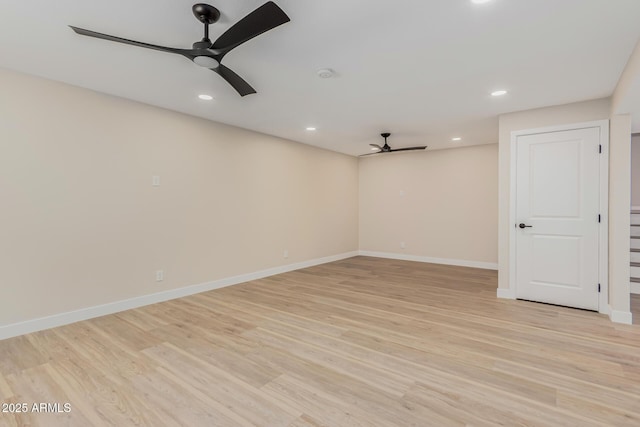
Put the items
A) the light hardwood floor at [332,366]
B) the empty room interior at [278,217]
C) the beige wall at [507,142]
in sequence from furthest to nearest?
the beige wall at [507,142] → the empty room interior at [278,217] → the light hardwood floor at [332,366]

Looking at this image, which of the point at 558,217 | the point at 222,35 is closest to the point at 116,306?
the point at 222,35

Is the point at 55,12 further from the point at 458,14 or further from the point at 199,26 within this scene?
the point at 458,14

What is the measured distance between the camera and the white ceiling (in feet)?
6.47

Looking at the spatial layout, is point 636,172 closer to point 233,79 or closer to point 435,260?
point 435,260

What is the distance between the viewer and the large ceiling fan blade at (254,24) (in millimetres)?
1619

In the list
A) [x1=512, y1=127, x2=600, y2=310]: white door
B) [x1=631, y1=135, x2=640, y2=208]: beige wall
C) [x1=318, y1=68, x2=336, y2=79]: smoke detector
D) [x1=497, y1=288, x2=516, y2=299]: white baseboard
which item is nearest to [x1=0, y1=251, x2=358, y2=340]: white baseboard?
[x1=318, y1=68, x2=336, y2=79]: smoke detector

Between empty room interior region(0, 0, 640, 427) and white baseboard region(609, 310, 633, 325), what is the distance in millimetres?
34

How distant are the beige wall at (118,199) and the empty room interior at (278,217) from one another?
0.06 ft

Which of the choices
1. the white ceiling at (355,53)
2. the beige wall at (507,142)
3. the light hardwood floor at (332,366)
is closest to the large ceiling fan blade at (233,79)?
the white ceiling at (355,53)

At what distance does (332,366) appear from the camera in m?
2.32

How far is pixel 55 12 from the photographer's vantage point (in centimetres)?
201

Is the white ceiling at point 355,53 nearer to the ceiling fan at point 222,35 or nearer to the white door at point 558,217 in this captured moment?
the ceiling fan at point 222,35

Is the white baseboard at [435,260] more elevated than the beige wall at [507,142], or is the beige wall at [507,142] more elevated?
the beige wall at [507,142]

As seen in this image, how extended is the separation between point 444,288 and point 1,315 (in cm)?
506
